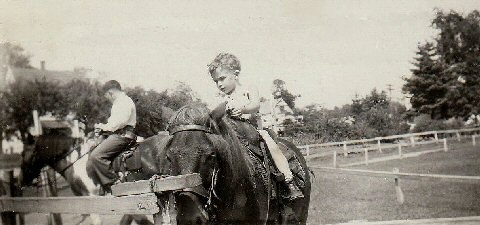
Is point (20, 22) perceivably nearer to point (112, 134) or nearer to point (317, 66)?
point (112, 134)

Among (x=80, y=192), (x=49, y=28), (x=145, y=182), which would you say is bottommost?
(x=80, y=192)

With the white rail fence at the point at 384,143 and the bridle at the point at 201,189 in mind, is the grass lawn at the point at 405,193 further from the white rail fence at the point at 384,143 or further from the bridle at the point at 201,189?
the bridle at the point at 201,189

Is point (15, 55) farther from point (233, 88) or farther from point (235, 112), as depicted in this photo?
point (235, 112)

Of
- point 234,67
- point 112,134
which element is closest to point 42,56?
point 112,134

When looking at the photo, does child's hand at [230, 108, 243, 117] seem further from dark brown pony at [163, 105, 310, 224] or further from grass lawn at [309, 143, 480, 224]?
grass lawn at [309, 143, 480, 224]

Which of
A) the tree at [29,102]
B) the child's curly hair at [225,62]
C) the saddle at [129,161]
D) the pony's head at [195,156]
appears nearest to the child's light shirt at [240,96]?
the child's curly hair at [225,62]

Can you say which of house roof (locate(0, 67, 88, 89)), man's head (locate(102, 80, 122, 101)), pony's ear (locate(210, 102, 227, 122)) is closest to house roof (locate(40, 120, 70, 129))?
house roof (locate(0, 67, 88, 89))
